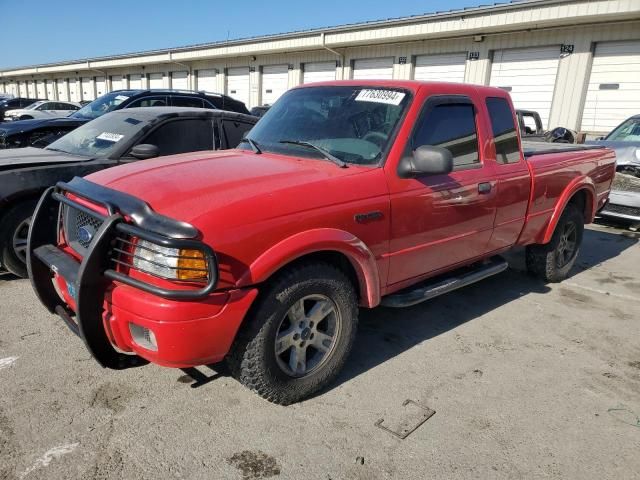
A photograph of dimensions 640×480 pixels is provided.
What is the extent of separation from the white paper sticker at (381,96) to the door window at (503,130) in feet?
3.57

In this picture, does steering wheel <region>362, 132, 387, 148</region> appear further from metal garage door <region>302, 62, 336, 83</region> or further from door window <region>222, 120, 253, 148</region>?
metal garage door <region>302, 62, 336, 83</region>

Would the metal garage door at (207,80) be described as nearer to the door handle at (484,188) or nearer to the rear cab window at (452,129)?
the rear cab window at (452,129)

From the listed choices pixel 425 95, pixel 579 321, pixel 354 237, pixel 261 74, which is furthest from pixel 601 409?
pixel 261 74

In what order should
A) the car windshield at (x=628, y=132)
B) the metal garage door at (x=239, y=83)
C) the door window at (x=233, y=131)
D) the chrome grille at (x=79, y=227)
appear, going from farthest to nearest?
the metal garage door at (x=239, y=83) → the car windshield at (x=628, y=132) → the door window at (x=233, y=131) → the chrome grille at (x=79, y=227)

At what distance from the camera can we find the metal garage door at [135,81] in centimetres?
3534

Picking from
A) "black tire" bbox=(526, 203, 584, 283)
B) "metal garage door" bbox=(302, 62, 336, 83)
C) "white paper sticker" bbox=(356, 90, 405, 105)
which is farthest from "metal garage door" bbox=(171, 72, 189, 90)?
"white paper sticker" bbox=(356, 90, 405, 105)

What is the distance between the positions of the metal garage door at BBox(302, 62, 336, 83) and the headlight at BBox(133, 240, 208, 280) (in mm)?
20594

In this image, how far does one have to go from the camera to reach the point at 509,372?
3428 mm

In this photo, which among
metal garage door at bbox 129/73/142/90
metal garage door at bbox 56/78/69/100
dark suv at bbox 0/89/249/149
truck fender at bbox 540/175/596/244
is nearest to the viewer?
truck fender at bbox 540/175/596/244

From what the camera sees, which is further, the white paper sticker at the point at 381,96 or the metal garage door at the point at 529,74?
the metal garage door at the point at 529,74

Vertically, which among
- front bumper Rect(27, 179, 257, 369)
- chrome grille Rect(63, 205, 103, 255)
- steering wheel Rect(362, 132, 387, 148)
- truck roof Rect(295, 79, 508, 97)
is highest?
truck roof Rect(295, 79, 508, 97)

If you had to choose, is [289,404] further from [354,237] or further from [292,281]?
[354,237]

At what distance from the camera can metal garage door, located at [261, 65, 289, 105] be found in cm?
2422

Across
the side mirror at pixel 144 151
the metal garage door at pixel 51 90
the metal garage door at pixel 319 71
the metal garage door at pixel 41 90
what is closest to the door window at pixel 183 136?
the side mirror at pixel 144 151
